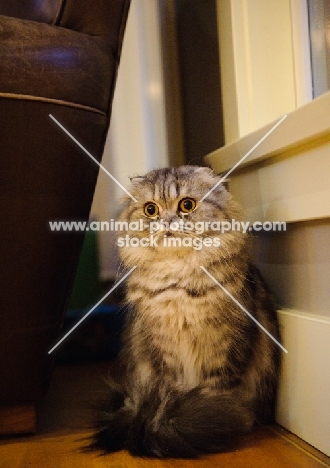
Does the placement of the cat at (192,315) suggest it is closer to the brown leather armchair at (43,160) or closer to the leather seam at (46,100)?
the brown leather armchair at (43,160)

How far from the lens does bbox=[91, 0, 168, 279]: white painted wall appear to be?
1.85 meters

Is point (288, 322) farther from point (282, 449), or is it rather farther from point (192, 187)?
point (192, 187)

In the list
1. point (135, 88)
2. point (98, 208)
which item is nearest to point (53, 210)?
point (98, 208)

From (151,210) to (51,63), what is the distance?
42cm

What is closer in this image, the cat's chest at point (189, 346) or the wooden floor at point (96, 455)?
the wooden floor at point (96, 455)

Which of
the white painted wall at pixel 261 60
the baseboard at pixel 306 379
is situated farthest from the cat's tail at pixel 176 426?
the white painted wall at pixel 261 60

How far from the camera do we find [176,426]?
901mm

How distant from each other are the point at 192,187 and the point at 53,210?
1.15 feet

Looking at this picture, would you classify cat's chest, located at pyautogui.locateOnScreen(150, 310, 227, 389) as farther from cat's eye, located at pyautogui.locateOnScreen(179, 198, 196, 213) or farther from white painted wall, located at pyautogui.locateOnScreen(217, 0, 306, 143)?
white painted wall, located at pyautogui.locateOnScreen(217, 0, 306, 143)

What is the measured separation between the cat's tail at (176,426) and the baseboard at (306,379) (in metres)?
0.13

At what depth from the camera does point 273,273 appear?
4.00ft

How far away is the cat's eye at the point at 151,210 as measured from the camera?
117 cm

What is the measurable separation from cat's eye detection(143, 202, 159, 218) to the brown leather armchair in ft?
0.62

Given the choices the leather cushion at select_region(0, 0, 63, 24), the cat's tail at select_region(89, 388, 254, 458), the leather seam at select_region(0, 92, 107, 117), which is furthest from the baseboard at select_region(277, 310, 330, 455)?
the leather cushion at select_region(0, 0, 63, 24)
